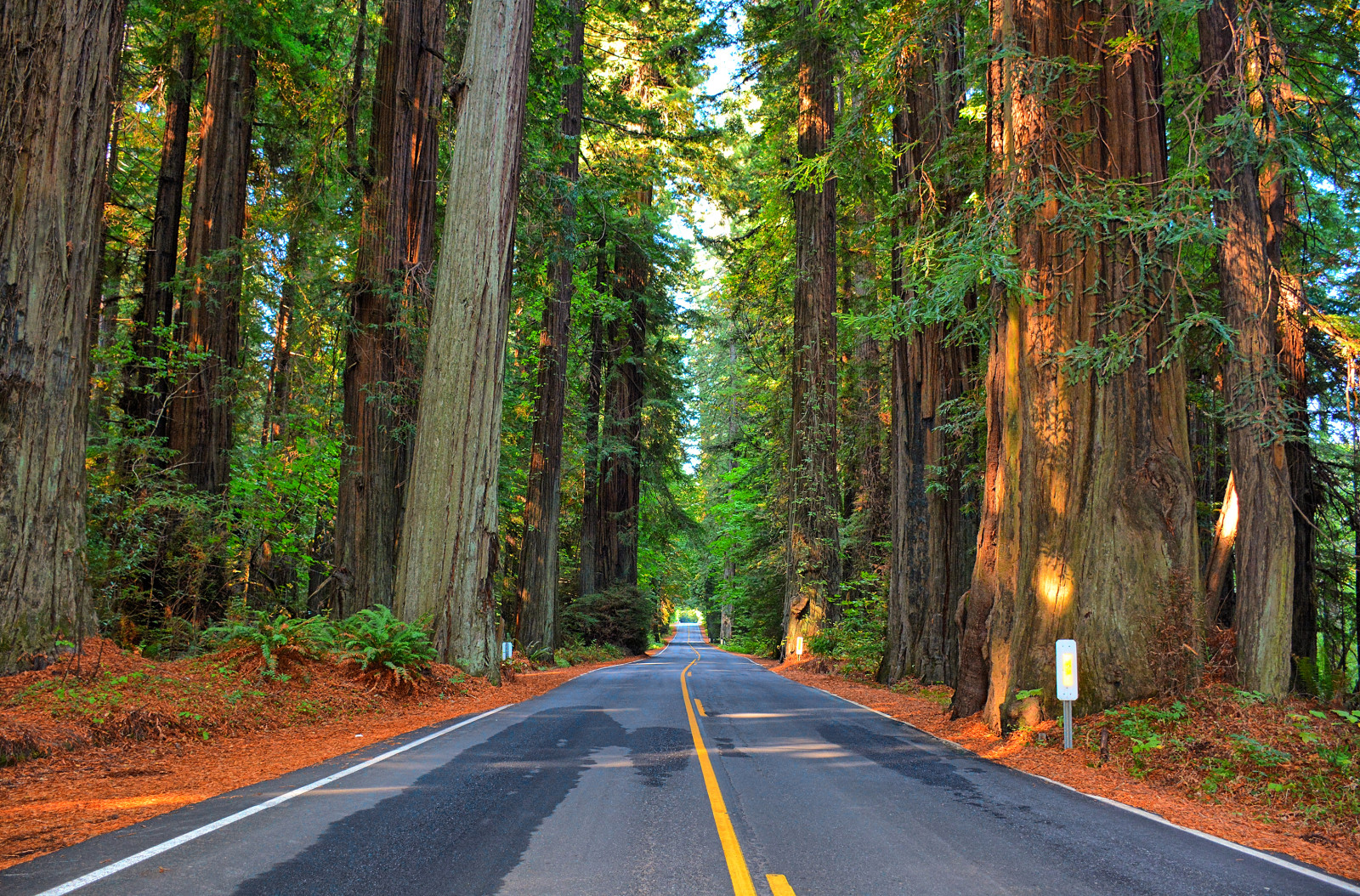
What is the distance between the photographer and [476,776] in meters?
6.32

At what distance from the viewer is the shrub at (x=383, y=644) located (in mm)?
11375

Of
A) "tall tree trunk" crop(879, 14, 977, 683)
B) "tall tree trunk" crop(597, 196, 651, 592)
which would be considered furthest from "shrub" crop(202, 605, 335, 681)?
"tall tree trunk" crop(597, 196, 651, 592)

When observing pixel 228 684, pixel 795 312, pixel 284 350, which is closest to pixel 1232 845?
pixel 228 684

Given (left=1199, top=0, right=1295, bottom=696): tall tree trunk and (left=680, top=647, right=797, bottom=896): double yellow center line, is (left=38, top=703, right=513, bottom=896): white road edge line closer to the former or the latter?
(left=680, top=647, right=797, bottom=896): double yellow center line

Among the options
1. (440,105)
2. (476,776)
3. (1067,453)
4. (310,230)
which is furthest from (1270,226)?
(310,230)

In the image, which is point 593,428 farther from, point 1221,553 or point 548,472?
point 1221,553

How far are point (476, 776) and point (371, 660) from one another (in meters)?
5.82

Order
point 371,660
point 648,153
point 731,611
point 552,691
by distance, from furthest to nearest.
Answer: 1. point 731,611
2. point 648,153
3. point 552,691
4. point 371,660

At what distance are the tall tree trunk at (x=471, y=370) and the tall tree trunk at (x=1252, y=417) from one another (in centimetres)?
1073

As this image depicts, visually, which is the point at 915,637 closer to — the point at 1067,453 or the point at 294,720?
the point at 1067,453

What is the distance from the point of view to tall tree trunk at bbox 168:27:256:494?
1470 centimetres

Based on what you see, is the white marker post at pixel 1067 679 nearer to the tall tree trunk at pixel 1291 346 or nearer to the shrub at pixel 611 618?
the tall tree trunk at pixel 1291 346

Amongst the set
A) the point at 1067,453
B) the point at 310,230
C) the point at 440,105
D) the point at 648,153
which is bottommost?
the point at 1067,453

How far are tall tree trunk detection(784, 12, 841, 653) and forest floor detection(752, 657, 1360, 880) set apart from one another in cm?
1348
